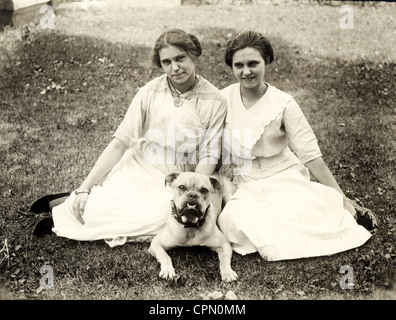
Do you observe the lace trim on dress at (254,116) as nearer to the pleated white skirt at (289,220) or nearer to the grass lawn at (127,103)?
the pleated white skirt at (289,220)

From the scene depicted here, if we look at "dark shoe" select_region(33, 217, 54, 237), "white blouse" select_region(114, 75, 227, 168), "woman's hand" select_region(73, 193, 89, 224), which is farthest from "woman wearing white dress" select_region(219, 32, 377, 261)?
"dark shoe" select_region(33, 217, 54, 237)

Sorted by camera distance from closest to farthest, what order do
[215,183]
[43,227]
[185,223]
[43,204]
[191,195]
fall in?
[191,195] < [185,223] < [215,183] < [43,227] < [43,204]

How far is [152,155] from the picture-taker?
3.23 metres

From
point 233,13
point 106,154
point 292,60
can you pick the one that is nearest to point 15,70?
point 106,154

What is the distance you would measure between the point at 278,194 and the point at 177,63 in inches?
43.6

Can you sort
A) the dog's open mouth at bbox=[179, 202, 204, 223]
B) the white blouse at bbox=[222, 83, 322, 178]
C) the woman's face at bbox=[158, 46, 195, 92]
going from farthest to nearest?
the white blouse at bbox=[222, 83, 322, 178], the woman's face at bbox=[158, 46, 195, 92], the dog's open mouth at bbox=[179, 202, 204, 223]

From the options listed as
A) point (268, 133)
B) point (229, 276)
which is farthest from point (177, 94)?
point (229, 276)

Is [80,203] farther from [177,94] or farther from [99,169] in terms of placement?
[177,94]

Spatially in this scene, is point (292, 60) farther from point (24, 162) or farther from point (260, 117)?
point (24, 162)

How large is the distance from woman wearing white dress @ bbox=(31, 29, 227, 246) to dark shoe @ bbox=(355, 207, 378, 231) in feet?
3.54

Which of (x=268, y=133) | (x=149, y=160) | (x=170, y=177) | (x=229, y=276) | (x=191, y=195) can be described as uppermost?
(x=268, y=133)

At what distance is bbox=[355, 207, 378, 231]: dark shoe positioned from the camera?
121 inches

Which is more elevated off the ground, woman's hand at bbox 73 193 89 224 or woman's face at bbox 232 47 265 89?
woman's face at bbox 232 47 265 89

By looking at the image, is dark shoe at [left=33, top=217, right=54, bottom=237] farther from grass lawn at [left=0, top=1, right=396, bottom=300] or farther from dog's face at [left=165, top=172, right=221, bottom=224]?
dog's face at [left=165, top=172, right=221, bottom=224]
